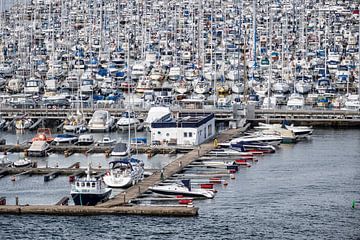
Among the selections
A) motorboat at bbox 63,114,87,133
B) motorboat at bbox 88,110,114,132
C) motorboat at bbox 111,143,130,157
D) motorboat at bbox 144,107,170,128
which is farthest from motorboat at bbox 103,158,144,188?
motorboat at bbox 88,110,114,132

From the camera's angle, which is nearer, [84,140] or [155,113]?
[84,140]

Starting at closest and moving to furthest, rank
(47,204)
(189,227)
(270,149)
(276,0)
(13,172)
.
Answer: (189,227)
(47,204)
(13,172)
(270,149)
(276,0)

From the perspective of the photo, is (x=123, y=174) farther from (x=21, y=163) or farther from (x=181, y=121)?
(x=181, y=121)

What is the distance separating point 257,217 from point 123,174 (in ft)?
19.6

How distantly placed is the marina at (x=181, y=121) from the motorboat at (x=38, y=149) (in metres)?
0.05

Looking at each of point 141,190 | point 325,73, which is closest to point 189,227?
point 141,190

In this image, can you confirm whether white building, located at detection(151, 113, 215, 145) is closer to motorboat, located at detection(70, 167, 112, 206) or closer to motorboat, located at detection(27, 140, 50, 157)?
motorboat, located at detection(27, 140, 50, 157)

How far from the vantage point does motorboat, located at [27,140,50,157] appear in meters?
58.9

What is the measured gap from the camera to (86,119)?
67.4 meters

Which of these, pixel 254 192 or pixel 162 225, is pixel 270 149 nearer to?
pixel 254 192

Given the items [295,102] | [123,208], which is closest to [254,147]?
[295,102]

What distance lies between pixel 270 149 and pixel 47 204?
43.0 ft

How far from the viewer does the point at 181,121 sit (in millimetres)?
60750

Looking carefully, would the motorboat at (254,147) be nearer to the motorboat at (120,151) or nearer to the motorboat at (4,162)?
the motorboat at (120,151)
